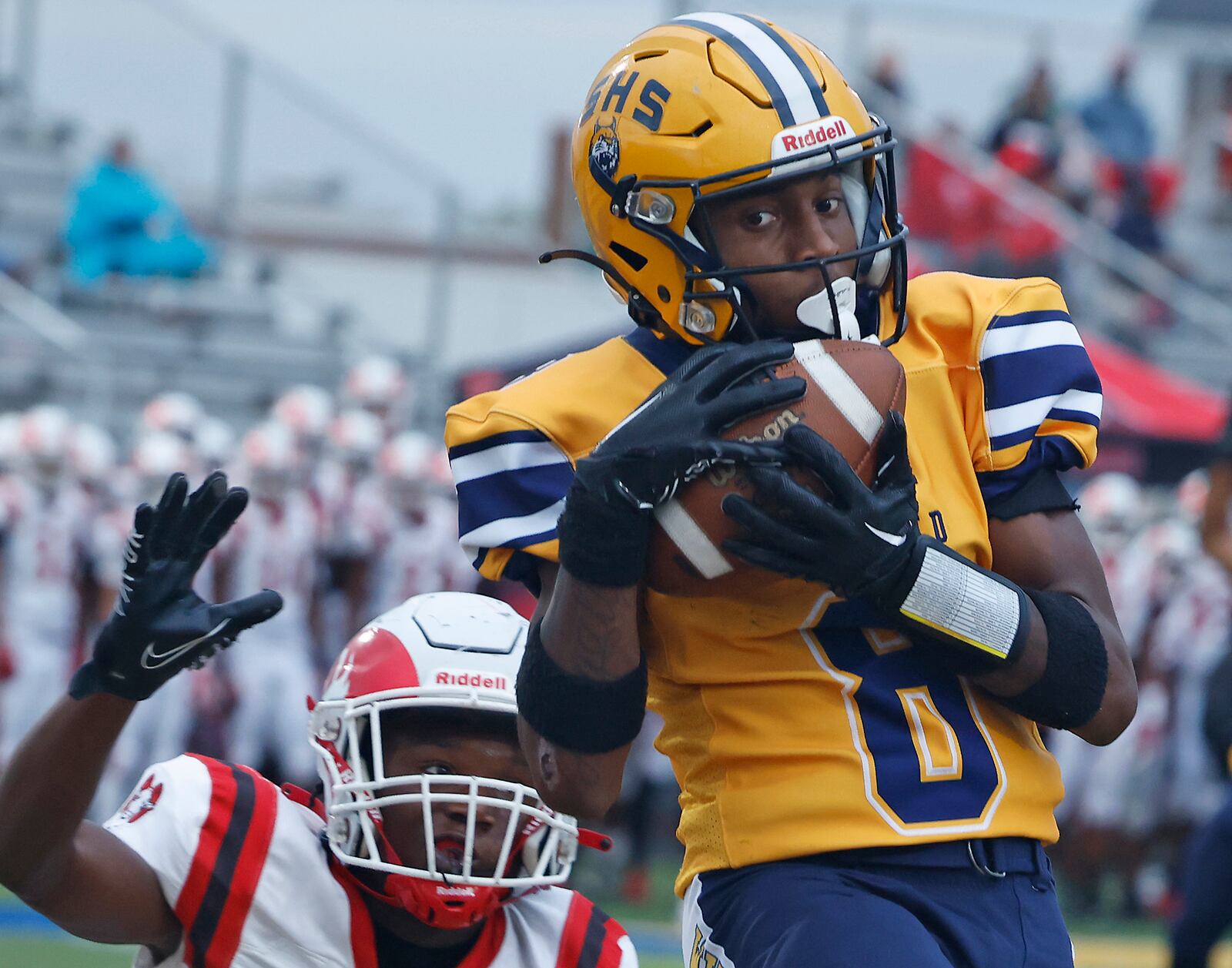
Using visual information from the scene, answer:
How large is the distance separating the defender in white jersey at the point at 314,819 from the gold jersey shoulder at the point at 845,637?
15.9 inches

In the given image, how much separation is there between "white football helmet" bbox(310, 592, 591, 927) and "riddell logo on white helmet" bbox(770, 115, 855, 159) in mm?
871

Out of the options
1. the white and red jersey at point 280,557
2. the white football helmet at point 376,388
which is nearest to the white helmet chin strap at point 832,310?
the white and red jersey at point 280,557

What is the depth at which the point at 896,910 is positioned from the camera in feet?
6.40

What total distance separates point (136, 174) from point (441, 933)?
9.97 meters

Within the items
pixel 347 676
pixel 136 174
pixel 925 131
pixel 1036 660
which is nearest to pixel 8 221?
pixel 136 174

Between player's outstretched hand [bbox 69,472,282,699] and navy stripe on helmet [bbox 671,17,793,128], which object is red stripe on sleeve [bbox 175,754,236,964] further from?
navy stripe on helmet [bbox 671,17,793,128]

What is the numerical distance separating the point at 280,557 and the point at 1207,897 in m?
5.12

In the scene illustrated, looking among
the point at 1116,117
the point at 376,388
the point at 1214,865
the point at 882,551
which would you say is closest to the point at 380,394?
the point at 376,388

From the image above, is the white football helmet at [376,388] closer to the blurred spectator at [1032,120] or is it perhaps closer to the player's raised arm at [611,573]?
the blurred spectator at [1032,120]

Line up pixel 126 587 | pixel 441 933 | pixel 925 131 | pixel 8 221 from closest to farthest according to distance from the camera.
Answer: pixel 126 587 < pixel 441 933 < pixel 8 221 < pixel 925 131

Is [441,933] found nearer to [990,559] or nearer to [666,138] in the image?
[990,559]

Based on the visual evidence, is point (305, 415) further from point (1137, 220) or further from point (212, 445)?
point (1137, 220)

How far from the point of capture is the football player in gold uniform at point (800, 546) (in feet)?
6.32

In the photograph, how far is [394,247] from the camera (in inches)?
491
